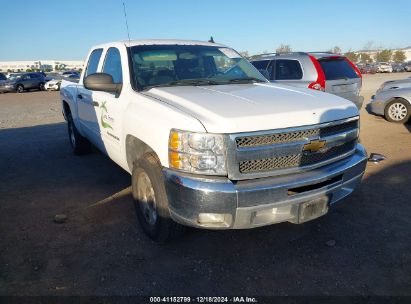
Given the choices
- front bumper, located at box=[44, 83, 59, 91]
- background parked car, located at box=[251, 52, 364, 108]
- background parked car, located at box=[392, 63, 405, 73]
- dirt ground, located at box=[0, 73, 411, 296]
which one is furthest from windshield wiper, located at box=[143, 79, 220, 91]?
background parked car, located at box=[392, 63, 405, 73]

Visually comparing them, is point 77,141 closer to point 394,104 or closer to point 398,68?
point 394,104

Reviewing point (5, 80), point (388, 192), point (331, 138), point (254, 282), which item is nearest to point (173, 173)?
point (254, 282)

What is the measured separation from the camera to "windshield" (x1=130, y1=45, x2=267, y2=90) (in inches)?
148

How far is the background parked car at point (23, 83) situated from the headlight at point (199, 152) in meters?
→ 29.1

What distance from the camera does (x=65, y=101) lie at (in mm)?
6469

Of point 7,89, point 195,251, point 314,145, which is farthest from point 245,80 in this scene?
point 7,89

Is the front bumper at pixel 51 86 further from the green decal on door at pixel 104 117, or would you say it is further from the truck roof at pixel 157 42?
the green decal on door at pixel 104 117

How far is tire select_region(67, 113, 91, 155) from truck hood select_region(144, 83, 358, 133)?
3.33m

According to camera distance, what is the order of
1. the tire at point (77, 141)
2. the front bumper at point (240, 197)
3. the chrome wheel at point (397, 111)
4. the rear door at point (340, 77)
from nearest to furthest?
1. the front bumper at point (240, 197)
2. the tire at point (77, 141)
3. the rear door at point (340, 77)
4. the chrome wheel at point (397, 111)

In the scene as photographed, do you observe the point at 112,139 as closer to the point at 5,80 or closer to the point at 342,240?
the point at 342,240

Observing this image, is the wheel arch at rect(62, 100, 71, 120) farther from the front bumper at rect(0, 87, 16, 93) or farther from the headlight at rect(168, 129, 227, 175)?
the front bumper at rect(0, 87, 16, 93)

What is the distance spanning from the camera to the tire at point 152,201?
2.95 metres

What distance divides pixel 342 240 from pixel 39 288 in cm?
278

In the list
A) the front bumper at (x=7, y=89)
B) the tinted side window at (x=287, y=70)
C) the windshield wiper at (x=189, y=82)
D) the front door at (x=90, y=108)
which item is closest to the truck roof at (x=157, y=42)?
the front door at (x=90, y=108)
